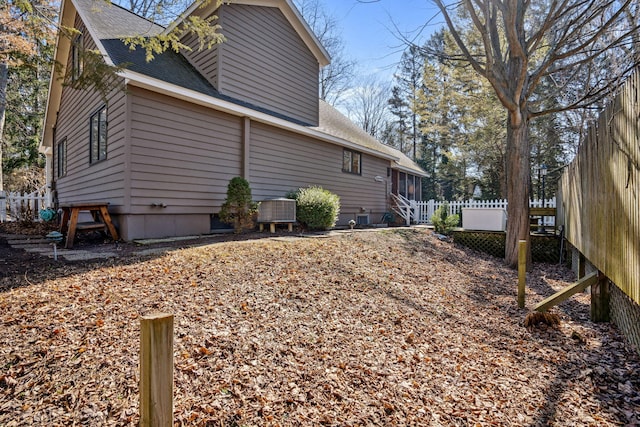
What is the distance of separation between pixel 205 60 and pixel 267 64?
72.7 inches

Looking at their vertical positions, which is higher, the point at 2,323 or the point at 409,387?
the point at 2,323

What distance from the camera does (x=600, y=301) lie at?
13.1 feet

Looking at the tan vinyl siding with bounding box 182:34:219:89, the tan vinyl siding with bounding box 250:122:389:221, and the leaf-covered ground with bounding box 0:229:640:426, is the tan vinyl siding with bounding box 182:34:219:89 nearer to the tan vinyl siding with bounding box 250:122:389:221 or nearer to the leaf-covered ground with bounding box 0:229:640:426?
the tan vinyl siding with bounding box 250:122:389:221

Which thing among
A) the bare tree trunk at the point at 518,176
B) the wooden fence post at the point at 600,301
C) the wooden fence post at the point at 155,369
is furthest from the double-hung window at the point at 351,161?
the wooden fence post at the point at 155,369

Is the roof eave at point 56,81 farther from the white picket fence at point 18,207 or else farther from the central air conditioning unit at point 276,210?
the central air conditioning unit at point 276,210

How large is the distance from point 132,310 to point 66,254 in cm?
324

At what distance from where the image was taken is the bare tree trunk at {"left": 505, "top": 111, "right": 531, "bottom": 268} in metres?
7.38

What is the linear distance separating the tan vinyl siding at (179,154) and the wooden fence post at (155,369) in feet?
19.9

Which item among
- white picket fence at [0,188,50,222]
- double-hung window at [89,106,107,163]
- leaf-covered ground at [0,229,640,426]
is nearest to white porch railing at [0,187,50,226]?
white picket fence at [0,188,50,222]

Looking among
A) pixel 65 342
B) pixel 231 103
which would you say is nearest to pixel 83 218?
pixel 231 103

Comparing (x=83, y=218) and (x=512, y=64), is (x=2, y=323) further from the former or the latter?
(x=512, y=64)

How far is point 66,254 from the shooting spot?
5254 mm

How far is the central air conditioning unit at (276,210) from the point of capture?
8133 mm

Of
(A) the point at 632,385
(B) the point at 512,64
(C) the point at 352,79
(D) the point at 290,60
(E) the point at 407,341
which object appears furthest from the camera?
(C) the point at 352,79
